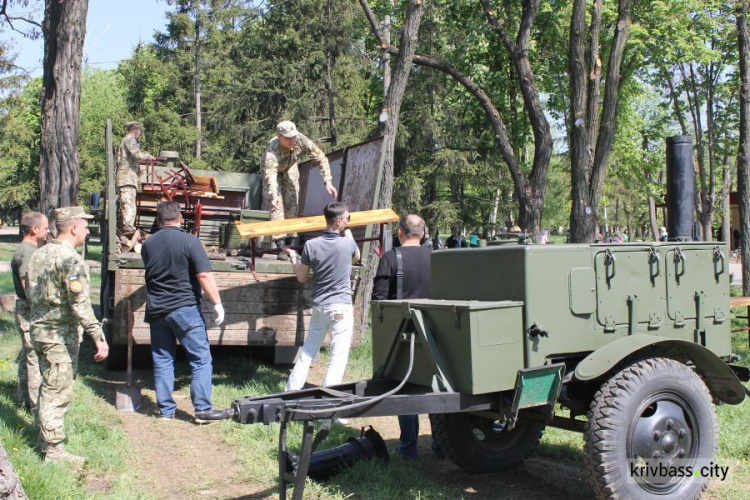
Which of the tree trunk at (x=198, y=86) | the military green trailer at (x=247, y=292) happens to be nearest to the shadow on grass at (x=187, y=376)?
the military green trailer at (x=247, y=292)

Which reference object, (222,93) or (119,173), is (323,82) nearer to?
(222,93)

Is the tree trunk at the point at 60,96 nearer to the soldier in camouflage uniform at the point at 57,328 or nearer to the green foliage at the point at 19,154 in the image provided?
the soldier in camouflage uniform at the point at 57,328

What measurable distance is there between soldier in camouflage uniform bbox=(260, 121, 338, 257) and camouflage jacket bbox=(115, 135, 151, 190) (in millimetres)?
1462

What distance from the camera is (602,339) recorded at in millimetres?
4395

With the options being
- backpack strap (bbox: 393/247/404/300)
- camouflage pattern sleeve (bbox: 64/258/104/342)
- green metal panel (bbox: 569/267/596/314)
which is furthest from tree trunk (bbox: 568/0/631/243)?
camouflage pattern sleeve (bbox: 64/258/104/342)

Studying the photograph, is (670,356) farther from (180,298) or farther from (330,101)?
(330,101)

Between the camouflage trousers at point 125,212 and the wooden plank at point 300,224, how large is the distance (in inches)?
109

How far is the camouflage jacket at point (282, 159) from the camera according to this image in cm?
834

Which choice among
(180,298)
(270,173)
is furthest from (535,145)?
(180,298)

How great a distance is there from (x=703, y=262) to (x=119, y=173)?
6.41 meters

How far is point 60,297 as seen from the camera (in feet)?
16.8

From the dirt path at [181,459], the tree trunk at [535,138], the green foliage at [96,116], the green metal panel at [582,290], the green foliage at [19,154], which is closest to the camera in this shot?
the green metal panel at [582,290]

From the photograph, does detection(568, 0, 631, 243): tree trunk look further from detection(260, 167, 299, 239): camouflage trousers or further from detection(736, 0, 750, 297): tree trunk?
detection(260, 167, 299, 239): camouflage trousers

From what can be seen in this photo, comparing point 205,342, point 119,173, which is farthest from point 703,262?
point 119,173
